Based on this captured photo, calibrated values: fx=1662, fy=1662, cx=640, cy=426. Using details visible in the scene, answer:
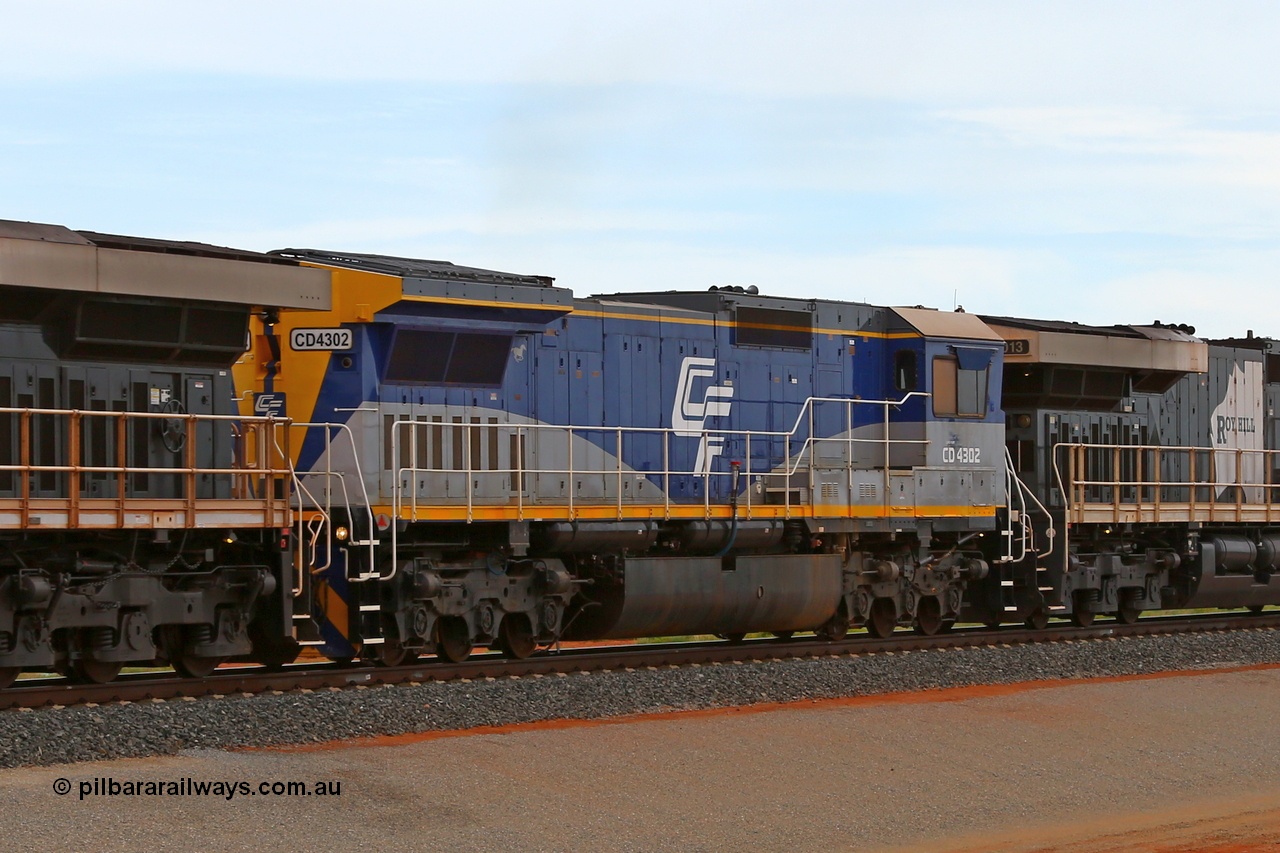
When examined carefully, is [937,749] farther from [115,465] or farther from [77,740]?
[115,465]

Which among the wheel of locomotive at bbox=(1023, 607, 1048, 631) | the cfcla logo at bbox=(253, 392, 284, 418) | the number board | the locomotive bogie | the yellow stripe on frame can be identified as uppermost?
the number board

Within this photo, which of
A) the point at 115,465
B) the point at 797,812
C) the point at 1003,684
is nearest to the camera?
the point at 797,812

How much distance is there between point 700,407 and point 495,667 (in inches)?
165

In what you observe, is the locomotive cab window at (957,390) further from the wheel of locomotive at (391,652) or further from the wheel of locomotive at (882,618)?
the wheel of locomotive at (391,652)

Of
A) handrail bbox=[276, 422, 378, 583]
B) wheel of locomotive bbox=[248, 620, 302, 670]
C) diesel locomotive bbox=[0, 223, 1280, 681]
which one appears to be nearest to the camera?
diesel locomotive bbox=[0, 223, 1280, 681]

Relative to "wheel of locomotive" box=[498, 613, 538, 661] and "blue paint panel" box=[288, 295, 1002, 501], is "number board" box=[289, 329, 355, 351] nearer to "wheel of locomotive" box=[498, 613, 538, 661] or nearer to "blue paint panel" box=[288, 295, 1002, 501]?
"blue paint panel" box=[288, 295, 1002, 501]

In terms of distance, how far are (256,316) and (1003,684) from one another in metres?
7.33

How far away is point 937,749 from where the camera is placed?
10.6 m

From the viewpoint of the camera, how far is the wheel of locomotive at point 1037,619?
1964 cm

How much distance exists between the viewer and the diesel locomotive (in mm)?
12688

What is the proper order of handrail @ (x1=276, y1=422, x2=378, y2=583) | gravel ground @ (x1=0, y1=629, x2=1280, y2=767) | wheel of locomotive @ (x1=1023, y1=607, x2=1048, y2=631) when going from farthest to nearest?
wheel of locomotive @ (x1=1023, y1=607, x2=1048, y2=631) < handrail @ (x1=276, y1=422, x2=378, y2=583) < gravel ground @ (x1=0, y1=629, x2=1280, y2=767)

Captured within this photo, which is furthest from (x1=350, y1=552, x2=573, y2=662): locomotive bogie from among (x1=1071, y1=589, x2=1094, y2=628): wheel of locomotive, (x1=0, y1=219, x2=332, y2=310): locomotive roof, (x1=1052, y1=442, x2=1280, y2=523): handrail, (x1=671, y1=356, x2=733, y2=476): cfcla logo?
(x1=1071, y1=589, x2=1094, y2=628): wheel of locomotive

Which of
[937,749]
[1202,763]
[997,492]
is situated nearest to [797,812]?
[937,749]

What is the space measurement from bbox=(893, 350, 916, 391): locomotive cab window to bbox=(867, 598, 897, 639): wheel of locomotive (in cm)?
240
